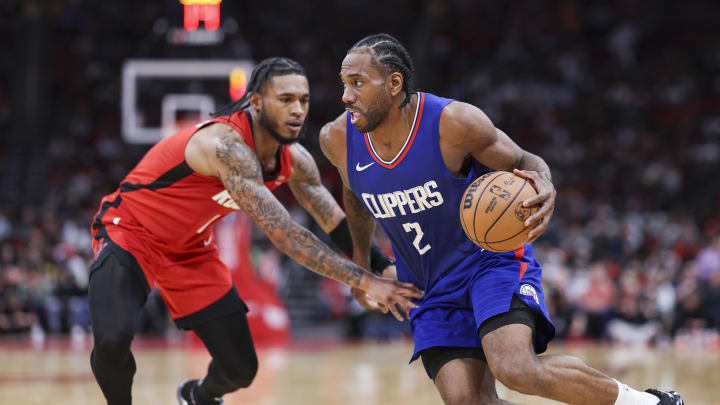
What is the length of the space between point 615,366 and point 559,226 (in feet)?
20.7

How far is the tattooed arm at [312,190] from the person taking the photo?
4.88 meters

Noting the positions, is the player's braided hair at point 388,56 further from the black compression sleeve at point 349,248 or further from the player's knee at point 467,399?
the player's knee at point 467,399

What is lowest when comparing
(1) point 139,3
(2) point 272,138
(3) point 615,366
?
(3) point 615,366

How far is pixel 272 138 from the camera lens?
4.61 metres

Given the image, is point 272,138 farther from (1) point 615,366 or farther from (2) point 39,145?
(2) point 39,145

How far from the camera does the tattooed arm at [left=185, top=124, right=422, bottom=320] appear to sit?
4060 millimetres

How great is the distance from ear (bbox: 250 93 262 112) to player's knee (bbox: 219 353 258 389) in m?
1.37

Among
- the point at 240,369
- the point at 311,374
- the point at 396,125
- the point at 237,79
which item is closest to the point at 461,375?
the point at 396,125

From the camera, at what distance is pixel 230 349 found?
466 centimetres

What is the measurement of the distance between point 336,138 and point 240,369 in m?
1.43

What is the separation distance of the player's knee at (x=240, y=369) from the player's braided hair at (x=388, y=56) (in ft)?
5.62

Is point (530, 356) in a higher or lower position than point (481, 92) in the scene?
lower

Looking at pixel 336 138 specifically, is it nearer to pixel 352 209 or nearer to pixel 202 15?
pixel 352 209

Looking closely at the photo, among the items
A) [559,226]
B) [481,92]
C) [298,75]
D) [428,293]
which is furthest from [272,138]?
[481,92]
